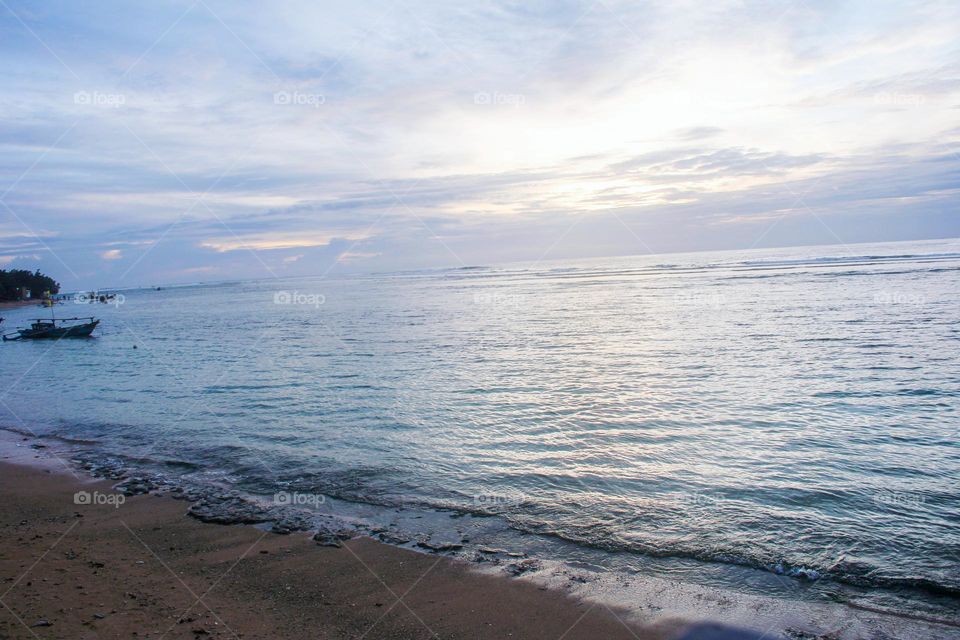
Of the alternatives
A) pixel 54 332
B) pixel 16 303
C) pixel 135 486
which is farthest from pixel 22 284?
pixel 135 486

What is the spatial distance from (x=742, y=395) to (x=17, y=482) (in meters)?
17.9

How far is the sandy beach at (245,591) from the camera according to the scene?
19.6ft

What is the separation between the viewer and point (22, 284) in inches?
4978

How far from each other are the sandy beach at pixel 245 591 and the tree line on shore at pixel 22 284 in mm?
142234

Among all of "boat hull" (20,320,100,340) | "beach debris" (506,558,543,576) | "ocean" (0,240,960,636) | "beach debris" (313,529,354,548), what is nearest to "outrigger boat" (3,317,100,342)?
"boat hull" (20,320,100,340)

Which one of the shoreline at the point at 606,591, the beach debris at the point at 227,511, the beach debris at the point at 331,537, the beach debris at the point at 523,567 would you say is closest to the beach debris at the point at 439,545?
the shoreline at the point at 606,591

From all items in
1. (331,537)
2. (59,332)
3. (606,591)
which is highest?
(59,332)

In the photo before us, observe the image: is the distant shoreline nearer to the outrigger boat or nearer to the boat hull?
the outrigger boat

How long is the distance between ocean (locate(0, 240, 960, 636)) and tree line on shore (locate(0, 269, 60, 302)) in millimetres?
111937

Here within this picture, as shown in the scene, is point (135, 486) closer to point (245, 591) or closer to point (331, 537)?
point (331, 537)

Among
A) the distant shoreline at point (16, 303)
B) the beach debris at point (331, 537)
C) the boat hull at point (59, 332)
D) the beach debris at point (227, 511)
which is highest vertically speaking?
the distant shoreline at point (16, 303)

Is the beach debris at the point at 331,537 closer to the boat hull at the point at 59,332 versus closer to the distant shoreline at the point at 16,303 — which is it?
the boat hull at the point at 59,332

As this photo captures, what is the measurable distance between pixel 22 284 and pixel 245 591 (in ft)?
511

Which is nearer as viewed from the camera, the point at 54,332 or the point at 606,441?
the point at 606,441
